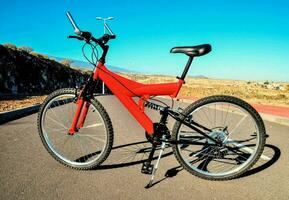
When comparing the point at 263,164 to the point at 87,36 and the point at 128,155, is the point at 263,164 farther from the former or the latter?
the point at 87,36

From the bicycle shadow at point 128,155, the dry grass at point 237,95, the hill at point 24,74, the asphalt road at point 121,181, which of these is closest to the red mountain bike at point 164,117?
the asphalt road at point 121,181

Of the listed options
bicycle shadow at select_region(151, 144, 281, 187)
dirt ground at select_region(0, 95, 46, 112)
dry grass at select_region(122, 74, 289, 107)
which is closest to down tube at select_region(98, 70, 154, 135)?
bicycle shadow at select_region(151, 144, 281, 187)

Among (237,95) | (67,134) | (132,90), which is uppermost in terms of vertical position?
(132,90)

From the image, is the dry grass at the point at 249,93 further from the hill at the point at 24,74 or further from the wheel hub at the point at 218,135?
the wheel hub at the point at 218,135

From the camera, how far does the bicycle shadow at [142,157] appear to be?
13.5 feet

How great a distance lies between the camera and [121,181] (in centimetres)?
360

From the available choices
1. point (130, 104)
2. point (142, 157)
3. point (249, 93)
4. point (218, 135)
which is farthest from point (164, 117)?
point (249, 93)

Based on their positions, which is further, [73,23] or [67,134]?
[67,134]

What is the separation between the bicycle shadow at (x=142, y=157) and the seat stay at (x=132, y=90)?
60 centimetres

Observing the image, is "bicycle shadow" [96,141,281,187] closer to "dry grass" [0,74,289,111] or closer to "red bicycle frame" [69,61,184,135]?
"red bicycle frame" [69,61,184,135]

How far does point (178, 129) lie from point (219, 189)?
0.87 metres

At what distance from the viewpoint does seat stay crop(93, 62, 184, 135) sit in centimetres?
377

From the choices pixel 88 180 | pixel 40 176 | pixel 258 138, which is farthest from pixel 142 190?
pixel 258 138

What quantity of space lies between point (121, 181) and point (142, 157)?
1.13 metres
